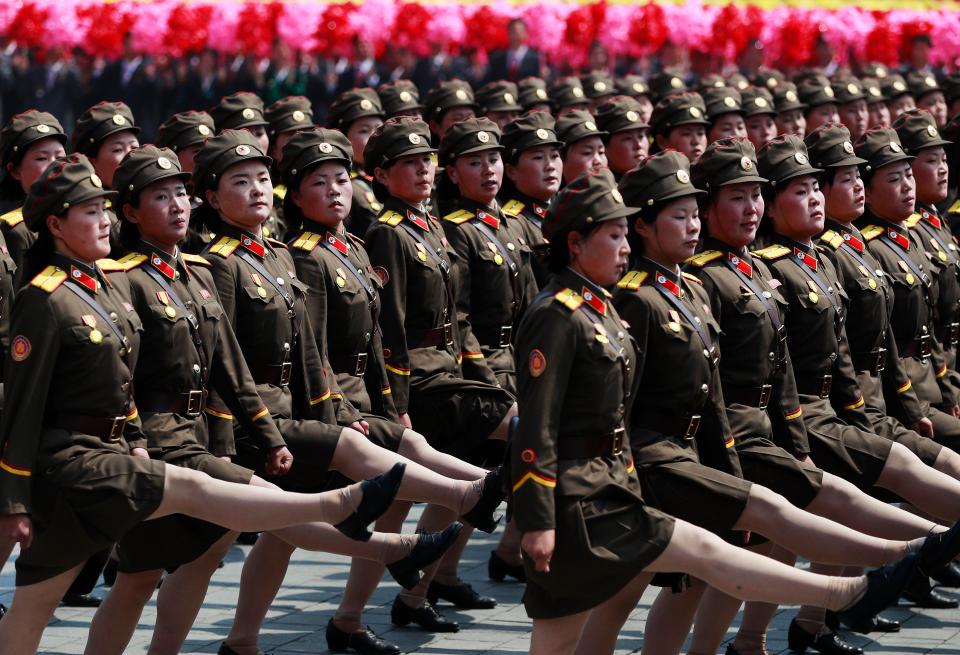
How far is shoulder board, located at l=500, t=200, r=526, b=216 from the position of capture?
10.2 meters

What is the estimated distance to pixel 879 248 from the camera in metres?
9.35

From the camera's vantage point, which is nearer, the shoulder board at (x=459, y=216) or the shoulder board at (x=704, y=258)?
the shoulder board at (x=704, y=258)

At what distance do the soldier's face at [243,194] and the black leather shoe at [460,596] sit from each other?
2.16m

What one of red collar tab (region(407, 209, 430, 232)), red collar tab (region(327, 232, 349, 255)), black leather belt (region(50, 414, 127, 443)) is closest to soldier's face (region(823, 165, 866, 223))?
red collar tab (region(407, 209, 430, 232))

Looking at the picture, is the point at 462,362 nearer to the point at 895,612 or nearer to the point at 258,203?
the point at 258,203

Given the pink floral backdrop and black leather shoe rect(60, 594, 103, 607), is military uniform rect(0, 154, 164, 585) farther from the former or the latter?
the pink floral backdrop

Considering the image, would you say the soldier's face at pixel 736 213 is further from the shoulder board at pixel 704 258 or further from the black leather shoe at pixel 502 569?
the black leather shoe at pixel 502 569

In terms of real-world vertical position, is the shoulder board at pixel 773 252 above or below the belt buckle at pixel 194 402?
above

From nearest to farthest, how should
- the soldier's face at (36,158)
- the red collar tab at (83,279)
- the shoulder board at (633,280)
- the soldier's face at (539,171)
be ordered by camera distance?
the red collar tab at (83,279) → the shoulder board at (633,280) → the soldier's face at (36,158) → the soldier's face at (539,171)

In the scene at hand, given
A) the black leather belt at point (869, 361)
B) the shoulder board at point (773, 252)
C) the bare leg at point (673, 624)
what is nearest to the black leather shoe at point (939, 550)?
the bare leg at point (673, 624)

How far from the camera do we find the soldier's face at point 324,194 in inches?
340

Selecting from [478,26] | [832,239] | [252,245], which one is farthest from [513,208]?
[478,26]

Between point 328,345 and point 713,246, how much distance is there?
1.91m

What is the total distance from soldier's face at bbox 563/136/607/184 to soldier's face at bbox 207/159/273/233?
3.12 meters
